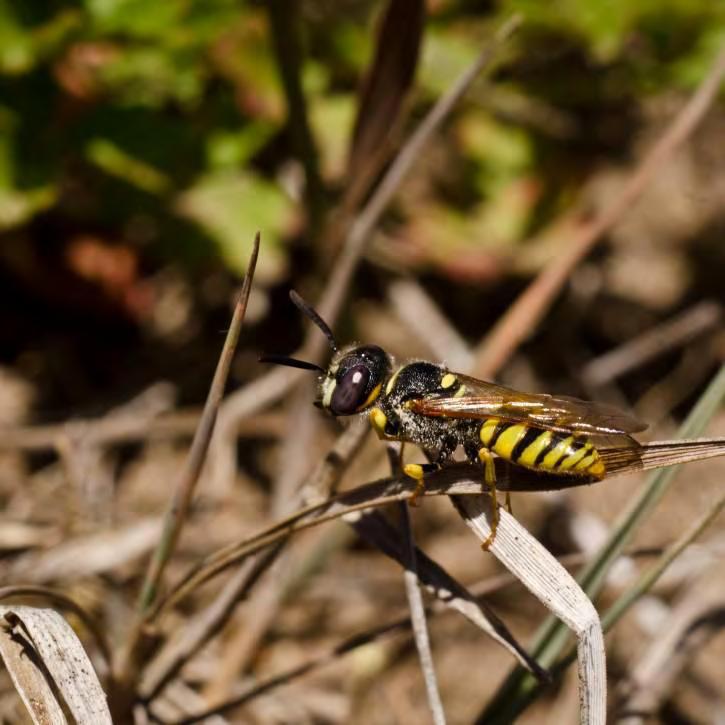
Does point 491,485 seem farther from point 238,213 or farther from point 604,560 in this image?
point 238,213

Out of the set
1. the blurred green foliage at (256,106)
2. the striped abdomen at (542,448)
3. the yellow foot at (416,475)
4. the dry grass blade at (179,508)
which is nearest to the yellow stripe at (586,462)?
the striped abdomen at (542,448)

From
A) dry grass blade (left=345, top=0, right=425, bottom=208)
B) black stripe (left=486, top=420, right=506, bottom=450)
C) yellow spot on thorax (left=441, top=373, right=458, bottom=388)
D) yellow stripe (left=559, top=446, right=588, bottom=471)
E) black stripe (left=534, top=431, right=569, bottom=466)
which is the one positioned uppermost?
dry grass blade (left=345, top=0, right=425, bottom=208)

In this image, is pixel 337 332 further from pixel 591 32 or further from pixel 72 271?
pixel 591 32

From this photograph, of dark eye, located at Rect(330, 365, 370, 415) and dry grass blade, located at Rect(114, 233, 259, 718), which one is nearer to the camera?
dry grass blade, located at Rect(114, 233, 259, 718)

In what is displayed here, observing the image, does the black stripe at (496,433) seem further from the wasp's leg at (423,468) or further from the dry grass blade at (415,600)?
the dry grass blade at (415,600)

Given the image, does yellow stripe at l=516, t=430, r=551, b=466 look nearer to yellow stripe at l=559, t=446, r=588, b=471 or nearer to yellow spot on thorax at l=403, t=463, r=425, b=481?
yellow stripe at l=559, t=446, r=588, b=471

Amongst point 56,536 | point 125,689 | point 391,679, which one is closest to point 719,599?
point 391,679

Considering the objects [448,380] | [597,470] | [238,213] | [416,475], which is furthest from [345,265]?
[597,470]

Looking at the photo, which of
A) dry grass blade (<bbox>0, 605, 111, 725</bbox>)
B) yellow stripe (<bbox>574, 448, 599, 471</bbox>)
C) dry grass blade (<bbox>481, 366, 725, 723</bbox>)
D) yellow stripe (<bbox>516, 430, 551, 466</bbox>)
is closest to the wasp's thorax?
yellow stripe (<bbox>516, 430, 551, 466</bbox>)
